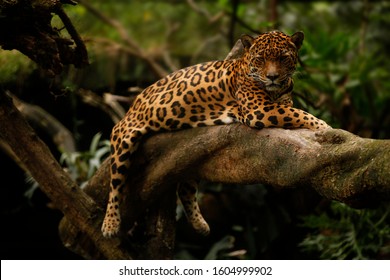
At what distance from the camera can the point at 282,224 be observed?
30.7 ft

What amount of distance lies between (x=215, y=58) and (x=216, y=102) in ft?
18.3

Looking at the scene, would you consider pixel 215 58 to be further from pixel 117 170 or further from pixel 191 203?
pixel 117 170

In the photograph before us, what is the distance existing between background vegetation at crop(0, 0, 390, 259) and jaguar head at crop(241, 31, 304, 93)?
1928 millimetres

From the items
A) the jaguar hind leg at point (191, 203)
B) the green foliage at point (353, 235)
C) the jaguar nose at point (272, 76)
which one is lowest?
the green foliage at point (353, 235)

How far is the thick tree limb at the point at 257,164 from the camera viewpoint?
446 centimetres

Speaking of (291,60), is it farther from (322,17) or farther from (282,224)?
(322,17)

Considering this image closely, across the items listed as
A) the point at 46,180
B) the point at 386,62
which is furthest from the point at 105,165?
the point at 386,62

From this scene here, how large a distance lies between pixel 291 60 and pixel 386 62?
995 centimetres

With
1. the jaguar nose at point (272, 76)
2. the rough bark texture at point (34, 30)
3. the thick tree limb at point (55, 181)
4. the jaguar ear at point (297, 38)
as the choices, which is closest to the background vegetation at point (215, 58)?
the thick tree limb at point (55, 181)

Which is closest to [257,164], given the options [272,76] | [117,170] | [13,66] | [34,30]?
[272,76]

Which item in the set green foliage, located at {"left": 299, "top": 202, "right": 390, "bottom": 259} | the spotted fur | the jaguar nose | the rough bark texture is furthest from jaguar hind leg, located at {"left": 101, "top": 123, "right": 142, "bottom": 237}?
green foliage, located at {"left": 299, "top": 202, "right": 390, "bottom": 259}

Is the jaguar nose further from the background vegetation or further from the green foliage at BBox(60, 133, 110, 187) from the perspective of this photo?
the green foliage at BBox(60, 133, 110, 187)

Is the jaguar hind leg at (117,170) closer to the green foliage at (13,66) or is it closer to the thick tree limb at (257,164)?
the thick tree limb at (257,164)

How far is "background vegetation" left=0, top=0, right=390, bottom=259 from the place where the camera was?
838 centimetres
